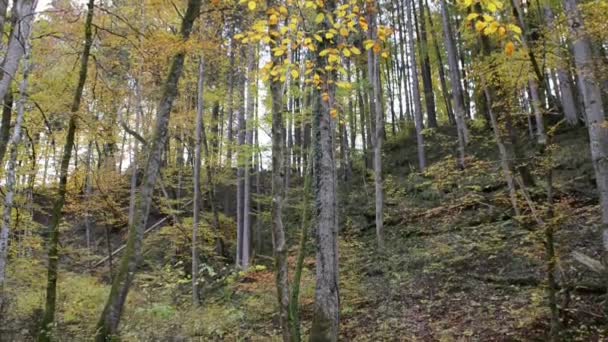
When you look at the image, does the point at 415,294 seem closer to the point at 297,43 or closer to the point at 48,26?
the point at 297,43

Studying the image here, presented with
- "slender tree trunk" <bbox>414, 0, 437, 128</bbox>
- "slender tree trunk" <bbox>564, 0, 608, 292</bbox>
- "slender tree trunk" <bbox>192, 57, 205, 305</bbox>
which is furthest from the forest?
"slender tree trunk" <bbox>414, 0, 437, 128</bbox>

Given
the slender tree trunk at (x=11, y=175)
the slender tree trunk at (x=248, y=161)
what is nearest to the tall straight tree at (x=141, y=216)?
the slender tree trunk at (x=11, y=175)

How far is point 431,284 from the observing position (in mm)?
8617

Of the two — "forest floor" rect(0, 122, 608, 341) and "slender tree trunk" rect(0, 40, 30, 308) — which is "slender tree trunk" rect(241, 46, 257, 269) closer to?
"forest floor" rect(0, 122, 608, 341)

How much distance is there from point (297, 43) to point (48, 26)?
10.1 metres

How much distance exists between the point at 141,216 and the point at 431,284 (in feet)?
19.0

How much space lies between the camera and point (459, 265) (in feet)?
29.5

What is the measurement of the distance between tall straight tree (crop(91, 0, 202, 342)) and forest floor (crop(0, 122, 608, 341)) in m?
3.34

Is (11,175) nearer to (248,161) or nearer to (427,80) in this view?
(248,161)

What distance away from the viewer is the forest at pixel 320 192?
5.59 m

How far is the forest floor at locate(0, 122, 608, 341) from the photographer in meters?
6.41

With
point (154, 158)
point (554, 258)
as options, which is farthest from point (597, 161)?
point (154, 158)

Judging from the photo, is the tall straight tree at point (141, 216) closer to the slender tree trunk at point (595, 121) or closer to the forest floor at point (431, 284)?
the forest floor at point (431, 284)

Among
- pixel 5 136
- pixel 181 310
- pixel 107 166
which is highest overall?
pixel 107 166
